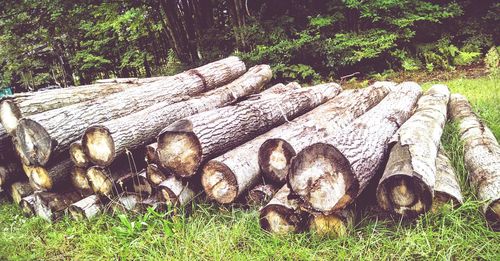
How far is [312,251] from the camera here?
2617 mm

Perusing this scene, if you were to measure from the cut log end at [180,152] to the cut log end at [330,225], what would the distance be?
115 centimetres

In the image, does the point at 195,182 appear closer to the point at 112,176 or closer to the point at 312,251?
the point at 112,176

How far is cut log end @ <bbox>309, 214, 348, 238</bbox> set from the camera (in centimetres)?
268

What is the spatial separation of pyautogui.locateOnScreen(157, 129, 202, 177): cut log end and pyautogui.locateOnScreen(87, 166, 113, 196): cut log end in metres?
0.77

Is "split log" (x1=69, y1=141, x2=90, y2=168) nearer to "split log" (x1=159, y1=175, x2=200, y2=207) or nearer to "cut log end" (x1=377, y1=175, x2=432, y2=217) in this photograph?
"split log" (x1=159, y1=175, x2=200, y2=207)

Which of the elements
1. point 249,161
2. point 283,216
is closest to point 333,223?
point 283,216

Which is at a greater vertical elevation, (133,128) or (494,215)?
(133,128)

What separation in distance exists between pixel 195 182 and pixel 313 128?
1285mm

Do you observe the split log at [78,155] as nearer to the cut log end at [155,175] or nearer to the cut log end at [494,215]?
the cut log end at [155,175]

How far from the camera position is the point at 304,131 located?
350 cm

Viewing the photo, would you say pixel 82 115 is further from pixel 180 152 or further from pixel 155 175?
pixel 180 152

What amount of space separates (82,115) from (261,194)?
225 centimetres

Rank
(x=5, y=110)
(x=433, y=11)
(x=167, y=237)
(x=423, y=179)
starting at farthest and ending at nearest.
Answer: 1. (x=433, y=11)
2. (x=5, y=110)
3. (x=167, y=237)
4. (x=423, y=179)

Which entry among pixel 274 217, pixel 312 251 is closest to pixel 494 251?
pixel 312 251
